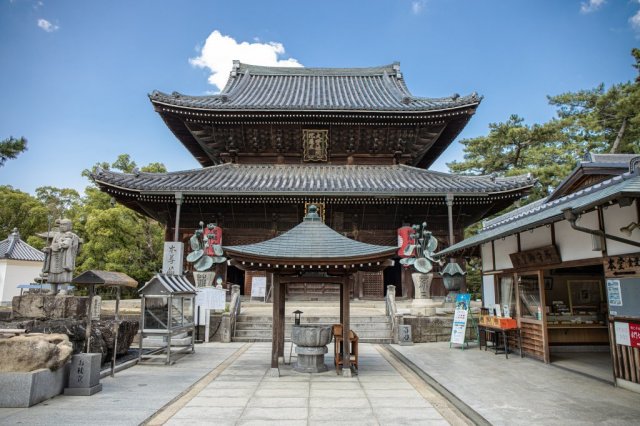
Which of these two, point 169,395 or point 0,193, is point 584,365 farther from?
point 0,193

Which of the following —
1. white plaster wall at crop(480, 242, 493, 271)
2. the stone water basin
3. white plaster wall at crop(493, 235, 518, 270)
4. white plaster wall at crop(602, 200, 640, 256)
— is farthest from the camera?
white plaster wall at crop(480, 242, 493, 271)

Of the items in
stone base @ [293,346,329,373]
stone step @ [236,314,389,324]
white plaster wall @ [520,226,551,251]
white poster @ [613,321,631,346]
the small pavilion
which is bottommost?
stone base @ [293,346,329,373]

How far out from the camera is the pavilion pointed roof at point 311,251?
8492mm

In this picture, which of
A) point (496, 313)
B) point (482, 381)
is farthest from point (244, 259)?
point (496, 313)

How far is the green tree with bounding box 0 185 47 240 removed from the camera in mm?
34281

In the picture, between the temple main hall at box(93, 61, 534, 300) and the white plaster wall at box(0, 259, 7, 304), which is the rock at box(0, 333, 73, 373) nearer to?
the temple main hall at box(93, 61, 534, 300)

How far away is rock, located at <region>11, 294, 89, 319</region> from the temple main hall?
672 cm

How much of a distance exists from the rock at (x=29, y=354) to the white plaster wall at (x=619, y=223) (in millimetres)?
9695

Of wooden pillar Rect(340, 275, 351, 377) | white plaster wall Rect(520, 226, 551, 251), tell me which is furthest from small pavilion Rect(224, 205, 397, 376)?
white plaster wall Rect(520, 226, 551, 251)

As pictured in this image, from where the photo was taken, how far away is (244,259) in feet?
28.2

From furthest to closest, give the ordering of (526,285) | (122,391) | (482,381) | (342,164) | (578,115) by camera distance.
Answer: (578,115), (342,164), (526,285), (482,381), (122,391)

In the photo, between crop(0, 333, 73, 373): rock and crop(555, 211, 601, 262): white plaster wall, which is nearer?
crop(0, 333, 73, 373): rock

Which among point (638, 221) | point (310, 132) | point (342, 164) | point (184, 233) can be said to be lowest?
point (638, 221)

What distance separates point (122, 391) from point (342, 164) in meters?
14.8
